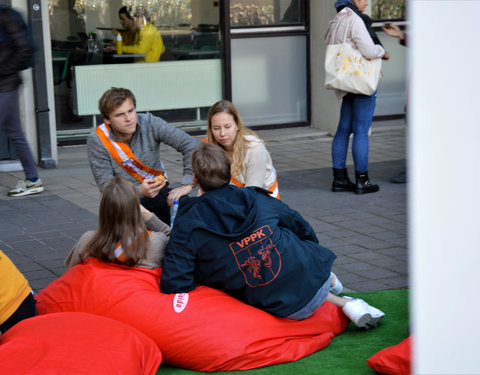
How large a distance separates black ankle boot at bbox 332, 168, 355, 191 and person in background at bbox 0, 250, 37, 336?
407cm

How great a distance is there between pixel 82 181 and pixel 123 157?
325 cm

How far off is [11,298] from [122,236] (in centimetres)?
58

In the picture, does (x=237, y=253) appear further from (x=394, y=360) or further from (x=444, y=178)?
(x=444, y=178)

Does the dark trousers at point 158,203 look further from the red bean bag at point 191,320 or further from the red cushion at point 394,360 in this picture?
the red cushion at point 394,360

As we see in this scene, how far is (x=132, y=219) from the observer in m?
3.54

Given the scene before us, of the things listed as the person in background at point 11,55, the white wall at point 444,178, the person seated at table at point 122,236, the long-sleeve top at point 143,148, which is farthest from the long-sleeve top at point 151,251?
the white wall at point 444,178

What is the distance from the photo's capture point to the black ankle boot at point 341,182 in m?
6.99

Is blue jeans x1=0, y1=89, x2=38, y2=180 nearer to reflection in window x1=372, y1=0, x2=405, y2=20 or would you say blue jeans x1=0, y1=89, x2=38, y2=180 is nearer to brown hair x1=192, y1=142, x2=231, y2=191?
brown hair x1=192, y1=142, x2=231, y2=191

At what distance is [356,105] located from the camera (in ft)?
22.3

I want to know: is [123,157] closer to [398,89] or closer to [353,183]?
[353,183]

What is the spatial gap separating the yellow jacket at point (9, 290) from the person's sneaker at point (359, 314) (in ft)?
5.26

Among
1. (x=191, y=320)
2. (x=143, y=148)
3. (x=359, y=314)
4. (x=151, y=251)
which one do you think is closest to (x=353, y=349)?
(x=359, y=314)

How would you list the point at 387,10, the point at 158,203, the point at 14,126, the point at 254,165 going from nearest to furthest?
1. the point at 254,165
2. the point at 158,203
3. the point at 14,126
4. the point at 387,10

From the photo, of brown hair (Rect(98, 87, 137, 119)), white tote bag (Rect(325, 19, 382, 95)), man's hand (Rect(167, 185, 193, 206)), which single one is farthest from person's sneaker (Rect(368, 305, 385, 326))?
white tote bag (Rect(325, 19, 382, 95))
